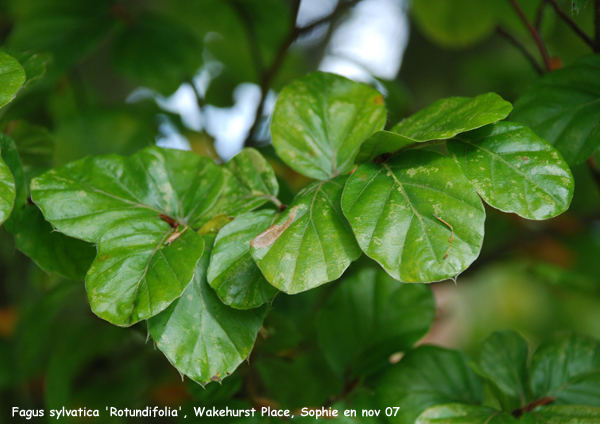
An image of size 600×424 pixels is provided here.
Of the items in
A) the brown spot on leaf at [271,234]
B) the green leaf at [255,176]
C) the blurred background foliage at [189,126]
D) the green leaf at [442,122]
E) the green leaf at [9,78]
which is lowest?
the blurred background foliage at [189,126]

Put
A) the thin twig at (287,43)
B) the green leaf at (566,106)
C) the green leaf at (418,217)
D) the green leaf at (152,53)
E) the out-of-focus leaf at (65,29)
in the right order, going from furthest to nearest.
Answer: the green leaf at (152,53) < the out-of-focus leaf at (65,29) < the thin twig at (287,43) < the green leaf at (566,106) < the green leaf at (418,217)

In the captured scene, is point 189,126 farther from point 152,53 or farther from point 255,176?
point 255,176

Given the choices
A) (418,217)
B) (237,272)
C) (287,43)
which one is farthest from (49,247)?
(287,43)

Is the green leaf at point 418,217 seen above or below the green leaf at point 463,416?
above

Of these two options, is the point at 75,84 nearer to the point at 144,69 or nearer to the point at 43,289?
the point at 144,69

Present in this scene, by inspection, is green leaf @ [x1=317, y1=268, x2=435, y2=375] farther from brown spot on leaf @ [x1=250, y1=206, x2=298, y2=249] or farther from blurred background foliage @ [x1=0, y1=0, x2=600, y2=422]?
brown spot on leaf @ [x1=250, y1=206, x2=298, y2=249]

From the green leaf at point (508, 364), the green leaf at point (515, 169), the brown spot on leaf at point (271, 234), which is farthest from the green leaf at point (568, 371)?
the brown spot on leaf at point (271, 234)

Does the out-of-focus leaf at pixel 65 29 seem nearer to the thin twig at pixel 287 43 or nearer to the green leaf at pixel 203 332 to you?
the thin twig at pixel 287 43

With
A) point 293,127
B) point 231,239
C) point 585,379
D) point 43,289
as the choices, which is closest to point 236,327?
point 231,239
